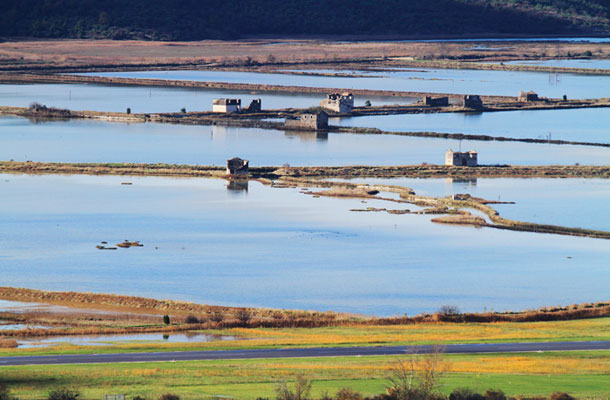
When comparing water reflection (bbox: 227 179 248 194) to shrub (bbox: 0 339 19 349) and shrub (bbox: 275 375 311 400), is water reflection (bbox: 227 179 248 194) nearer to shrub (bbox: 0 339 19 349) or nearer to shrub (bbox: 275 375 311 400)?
shrub (bbox: 0 339 19 349)

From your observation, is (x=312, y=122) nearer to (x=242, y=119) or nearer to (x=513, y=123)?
(x=242, y=119)

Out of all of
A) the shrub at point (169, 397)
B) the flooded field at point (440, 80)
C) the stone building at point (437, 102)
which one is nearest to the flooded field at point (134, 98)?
the stone building at point (437, 102)

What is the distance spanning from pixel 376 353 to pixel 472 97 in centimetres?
8774

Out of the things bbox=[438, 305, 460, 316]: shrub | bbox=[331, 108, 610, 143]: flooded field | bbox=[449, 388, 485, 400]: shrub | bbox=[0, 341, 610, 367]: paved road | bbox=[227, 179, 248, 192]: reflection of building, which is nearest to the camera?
bbox=[449, 388, 485, 400]: shrub

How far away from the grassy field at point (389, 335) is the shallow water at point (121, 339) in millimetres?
658

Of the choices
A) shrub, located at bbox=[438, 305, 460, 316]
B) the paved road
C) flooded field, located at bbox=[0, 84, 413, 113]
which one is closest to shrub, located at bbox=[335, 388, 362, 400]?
the paved road

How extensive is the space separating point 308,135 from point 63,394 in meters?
72.4

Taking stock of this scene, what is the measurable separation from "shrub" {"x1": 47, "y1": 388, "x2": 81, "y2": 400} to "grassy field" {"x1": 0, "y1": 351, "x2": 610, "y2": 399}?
21.3 inches

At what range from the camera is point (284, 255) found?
5303 cm

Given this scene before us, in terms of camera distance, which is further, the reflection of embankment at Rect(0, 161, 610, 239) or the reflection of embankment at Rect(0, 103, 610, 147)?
the reflection of embankment at Rect(0, 103, 610, 147)

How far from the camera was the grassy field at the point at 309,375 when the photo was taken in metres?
29.3

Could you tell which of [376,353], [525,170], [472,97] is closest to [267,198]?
[525,170]

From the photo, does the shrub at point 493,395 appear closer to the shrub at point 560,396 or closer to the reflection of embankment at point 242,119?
the shrub at point 560,396

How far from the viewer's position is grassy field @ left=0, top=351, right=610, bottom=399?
29297 millimetres
